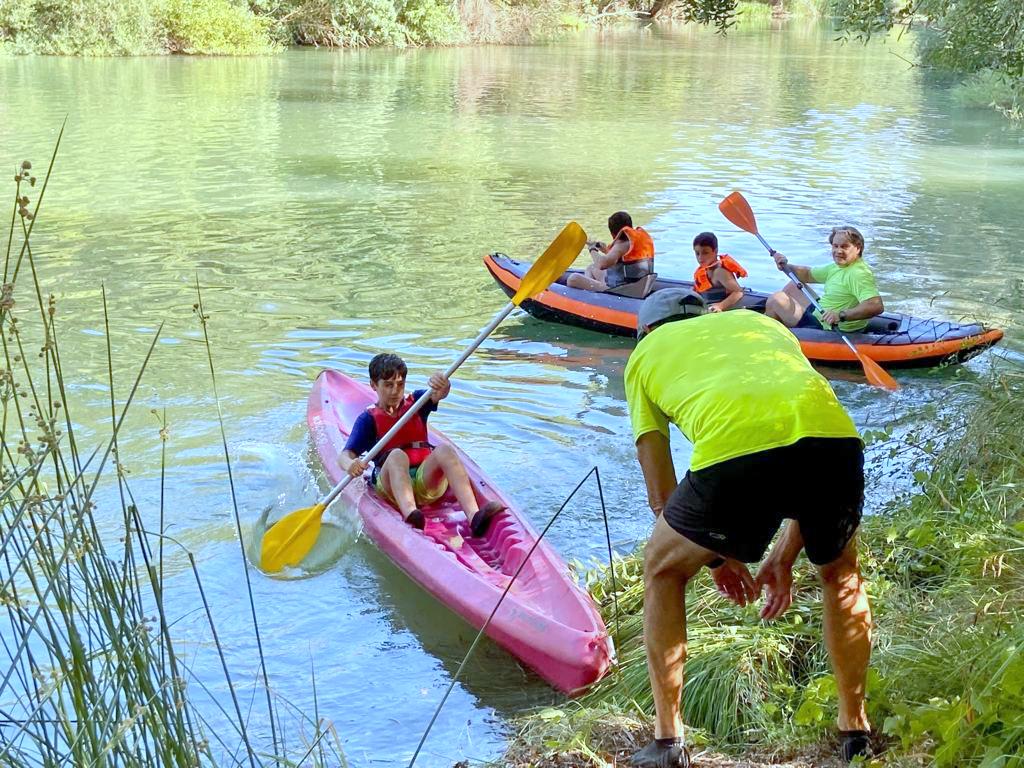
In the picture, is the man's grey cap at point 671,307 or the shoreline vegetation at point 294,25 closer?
the man's grey cap at point 671,307

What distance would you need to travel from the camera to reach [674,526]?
2984 mm

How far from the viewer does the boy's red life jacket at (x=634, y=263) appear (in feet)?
29.5

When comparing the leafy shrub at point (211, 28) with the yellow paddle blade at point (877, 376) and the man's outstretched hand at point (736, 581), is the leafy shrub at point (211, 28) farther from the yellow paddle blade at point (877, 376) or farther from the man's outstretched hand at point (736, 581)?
the man's outstretched hand at point (736, 581)

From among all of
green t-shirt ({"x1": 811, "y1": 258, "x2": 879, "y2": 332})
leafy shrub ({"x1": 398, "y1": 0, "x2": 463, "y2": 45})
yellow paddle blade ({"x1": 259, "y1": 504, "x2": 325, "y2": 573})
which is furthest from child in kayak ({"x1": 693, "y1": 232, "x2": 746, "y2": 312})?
leafy shrub ({"x1": 398, "y1": 0, "x2": 463, "y2": 45})

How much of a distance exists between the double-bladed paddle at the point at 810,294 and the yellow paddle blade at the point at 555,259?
278 centimetres

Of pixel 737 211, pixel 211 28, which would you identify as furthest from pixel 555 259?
pixel 211 28

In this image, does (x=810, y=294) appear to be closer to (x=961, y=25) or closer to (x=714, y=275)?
(x=714, y=275)

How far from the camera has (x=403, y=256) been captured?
38.7ft

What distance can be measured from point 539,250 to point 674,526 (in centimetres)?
905

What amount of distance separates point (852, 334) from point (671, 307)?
16.4 ft

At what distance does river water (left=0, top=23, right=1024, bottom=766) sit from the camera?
4.98 metres

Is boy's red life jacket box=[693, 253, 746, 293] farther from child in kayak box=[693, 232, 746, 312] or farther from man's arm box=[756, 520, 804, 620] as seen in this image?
man's arm box=[756, 520, 804, 620]

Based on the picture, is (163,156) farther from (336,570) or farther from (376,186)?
(336,570)

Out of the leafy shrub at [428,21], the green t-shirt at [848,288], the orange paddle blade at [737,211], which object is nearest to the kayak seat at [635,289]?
the orange paddle blade at [737,211]
